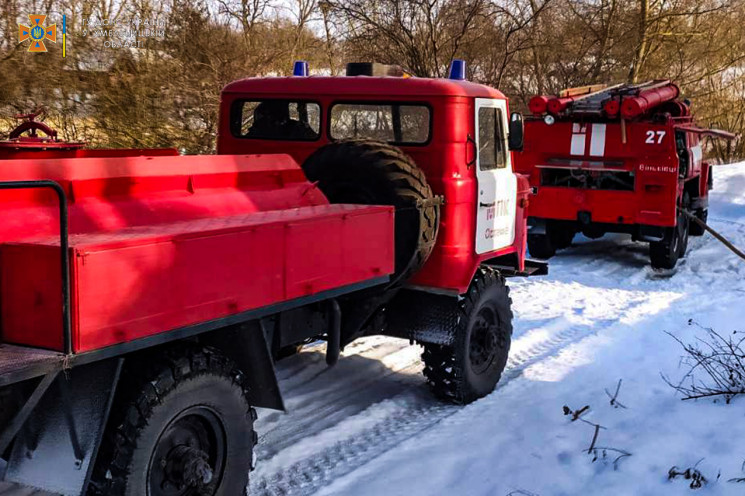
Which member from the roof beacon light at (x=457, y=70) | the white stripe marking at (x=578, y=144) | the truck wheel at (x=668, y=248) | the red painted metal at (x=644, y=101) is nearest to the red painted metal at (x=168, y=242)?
the roof beacon light at (x=457, y=70)

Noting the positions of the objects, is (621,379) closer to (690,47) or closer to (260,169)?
(260,169)

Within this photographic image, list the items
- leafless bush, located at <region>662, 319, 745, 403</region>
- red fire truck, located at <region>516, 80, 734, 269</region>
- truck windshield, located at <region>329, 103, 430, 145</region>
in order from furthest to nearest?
red fire truck, located at <region>516, 80, 734, 269</region>
truck windshield, located at <region>329, 103, 430, 145</region>
leafless bush, located at <region>662, 319, 745, 403</region>

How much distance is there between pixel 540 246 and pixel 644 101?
8.26ft

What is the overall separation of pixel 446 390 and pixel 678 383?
1.65 metres

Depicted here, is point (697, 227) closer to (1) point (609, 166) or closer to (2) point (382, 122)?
(1) point (609, 166)

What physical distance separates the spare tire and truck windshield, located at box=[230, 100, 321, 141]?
2.94 ft

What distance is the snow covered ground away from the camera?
4.44m

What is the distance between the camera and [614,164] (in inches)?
432

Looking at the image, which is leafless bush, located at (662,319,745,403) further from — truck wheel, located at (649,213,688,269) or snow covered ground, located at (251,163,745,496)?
truck wheel, located at (649,213,688,269)

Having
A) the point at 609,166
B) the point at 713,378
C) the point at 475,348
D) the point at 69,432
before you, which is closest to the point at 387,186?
the point at 475,348

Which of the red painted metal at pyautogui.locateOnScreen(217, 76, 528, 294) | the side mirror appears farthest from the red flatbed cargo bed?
the side mirror

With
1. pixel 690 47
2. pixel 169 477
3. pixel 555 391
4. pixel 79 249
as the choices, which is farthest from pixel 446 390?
pixel 690 47

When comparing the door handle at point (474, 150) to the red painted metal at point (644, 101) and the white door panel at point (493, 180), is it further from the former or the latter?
the red painted metal at point (644, 101)

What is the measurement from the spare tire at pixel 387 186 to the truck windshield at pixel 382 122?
563 millimetres
